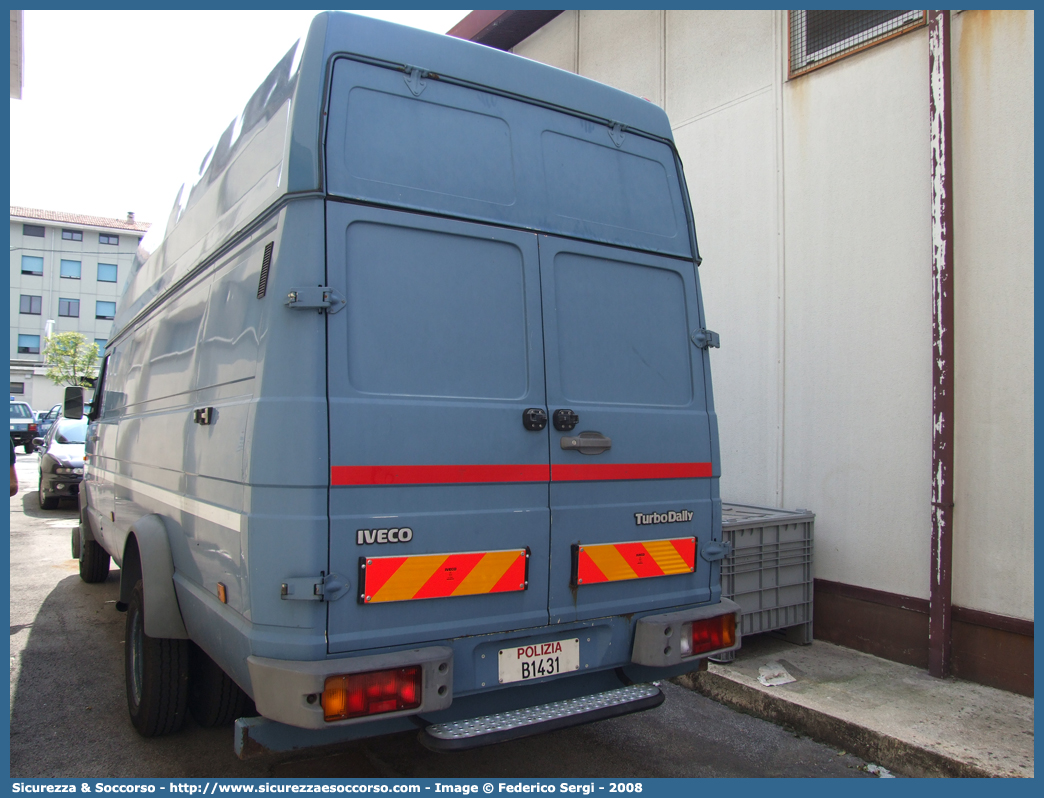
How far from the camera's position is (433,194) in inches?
121

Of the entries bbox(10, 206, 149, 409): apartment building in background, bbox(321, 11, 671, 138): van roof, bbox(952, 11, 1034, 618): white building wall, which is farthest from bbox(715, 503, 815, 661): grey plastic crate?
bbox(10, 206, 149, 409): apartment building in background

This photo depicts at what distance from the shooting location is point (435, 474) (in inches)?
116

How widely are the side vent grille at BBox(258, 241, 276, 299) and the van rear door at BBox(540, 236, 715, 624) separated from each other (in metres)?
1.13

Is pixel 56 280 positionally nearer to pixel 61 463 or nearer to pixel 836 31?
pixel 61 463

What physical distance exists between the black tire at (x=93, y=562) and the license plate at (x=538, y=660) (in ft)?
18.4

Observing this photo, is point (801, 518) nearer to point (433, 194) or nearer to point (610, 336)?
point (610, 336)

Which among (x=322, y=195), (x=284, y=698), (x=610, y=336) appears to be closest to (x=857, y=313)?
(x=610, y=336)

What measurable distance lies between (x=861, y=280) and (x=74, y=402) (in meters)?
7.22

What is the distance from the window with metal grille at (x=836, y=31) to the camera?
5305 mm

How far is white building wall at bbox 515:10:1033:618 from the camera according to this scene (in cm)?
461

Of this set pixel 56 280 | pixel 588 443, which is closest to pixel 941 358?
pixel 588 443

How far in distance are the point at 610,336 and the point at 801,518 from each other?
274 cm

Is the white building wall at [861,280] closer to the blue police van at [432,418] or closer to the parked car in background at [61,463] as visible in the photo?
the blue police van at [432,418]

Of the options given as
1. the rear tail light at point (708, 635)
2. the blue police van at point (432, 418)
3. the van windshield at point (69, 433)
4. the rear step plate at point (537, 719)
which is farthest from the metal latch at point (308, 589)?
the van windshield at point (69, 433)
